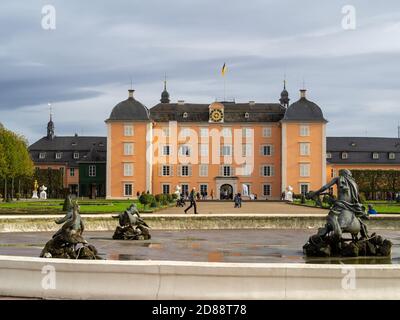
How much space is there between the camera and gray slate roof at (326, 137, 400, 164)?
3659 inches

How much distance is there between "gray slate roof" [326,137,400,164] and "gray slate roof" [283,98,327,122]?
1413cm

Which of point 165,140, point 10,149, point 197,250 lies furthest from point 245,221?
point 165,140

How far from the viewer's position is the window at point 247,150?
82.3 meters

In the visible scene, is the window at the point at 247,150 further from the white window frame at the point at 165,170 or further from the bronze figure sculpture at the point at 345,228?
the bronze figure sculpture at the point at 345,228

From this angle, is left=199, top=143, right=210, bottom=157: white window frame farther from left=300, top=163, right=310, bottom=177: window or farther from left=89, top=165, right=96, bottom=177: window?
left=89, top=165, right=96, bottom=177: window

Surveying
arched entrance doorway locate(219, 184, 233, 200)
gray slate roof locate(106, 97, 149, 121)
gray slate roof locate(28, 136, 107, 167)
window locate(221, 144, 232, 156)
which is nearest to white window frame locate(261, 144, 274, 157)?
window locate(221, 144, 232, 156)

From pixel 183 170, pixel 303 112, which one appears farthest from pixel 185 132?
pixel 303 112

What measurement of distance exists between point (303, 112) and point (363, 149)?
17.7m

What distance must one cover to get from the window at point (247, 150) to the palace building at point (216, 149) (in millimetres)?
122

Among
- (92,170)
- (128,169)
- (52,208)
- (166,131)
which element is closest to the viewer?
(52,208)

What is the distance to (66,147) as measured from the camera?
97.1 meters

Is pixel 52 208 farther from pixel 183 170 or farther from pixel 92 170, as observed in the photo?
pixel 92 170
